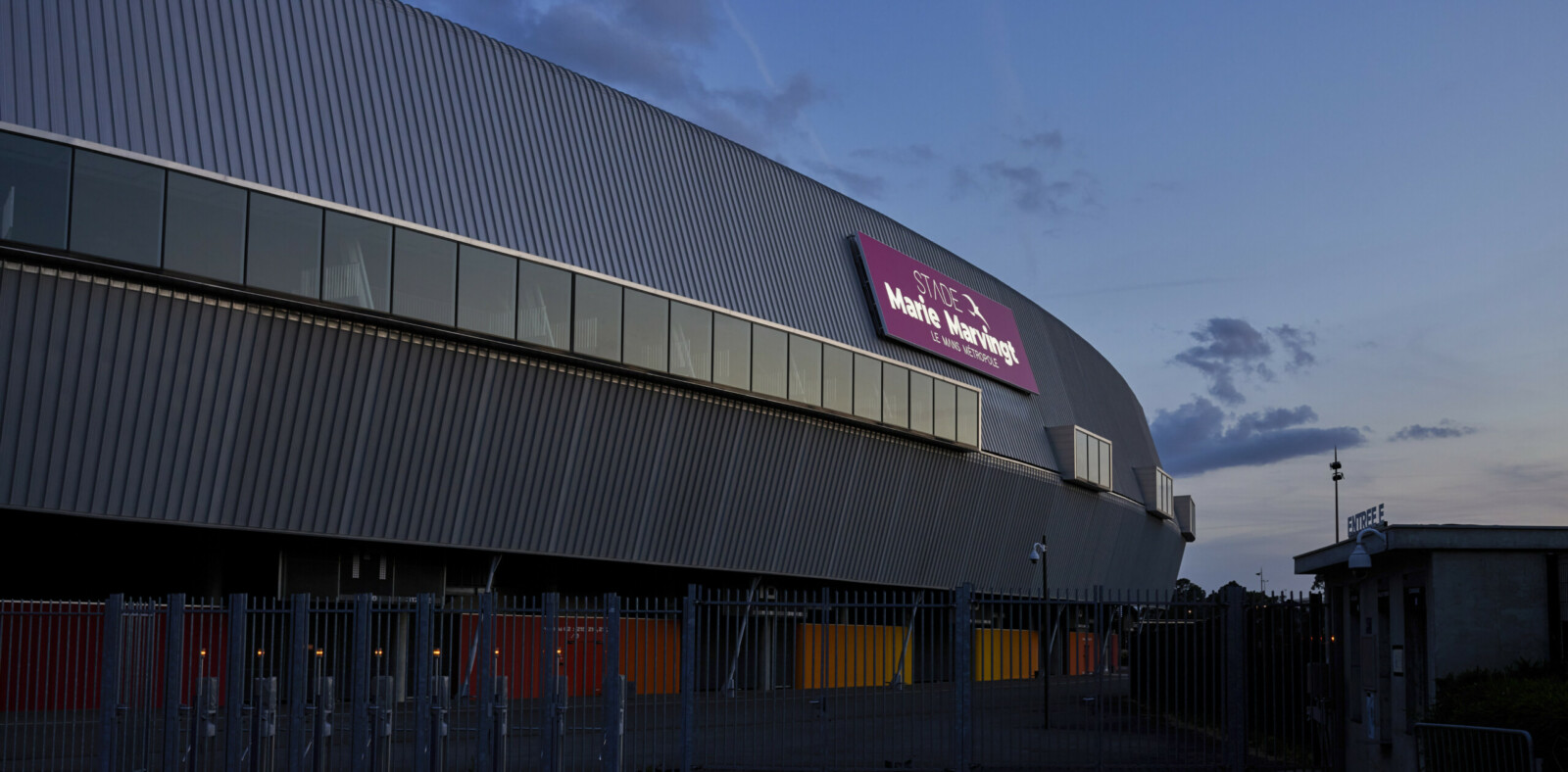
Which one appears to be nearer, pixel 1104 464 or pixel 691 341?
pixel 691 341

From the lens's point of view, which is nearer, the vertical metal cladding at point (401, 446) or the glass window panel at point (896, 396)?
the vertical metal cladding at point (401, 446)

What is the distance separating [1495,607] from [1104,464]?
1608 inches

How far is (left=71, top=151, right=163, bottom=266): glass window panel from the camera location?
22.1 m

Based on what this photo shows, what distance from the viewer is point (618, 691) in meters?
16.5

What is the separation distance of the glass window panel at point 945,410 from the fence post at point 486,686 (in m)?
25.2

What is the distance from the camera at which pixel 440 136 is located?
27938 mm

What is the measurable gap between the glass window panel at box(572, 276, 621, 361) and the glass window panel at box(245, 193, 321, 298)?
19.8 ft

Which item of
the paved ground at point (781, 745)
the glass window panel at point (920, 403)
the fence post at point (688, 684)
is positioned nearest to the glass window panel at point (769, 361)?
the glass window panel at point (920, 403)

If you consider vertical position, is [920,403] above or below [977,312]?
below

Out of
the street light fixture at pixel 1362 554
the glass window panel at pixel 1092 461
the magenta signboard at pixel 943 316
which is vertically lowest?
the street light fixture at pixel 1362 554

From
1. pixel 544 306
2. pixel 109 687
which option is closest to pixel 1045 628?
pixel 544 306

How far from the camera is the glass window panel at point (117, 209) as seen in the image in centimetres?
2206

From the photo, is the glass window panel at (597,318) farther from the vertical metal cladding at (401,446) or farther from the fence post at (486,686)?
the fence post at (486,686)

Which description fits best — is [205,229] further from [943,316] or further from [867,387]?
[943,316]
